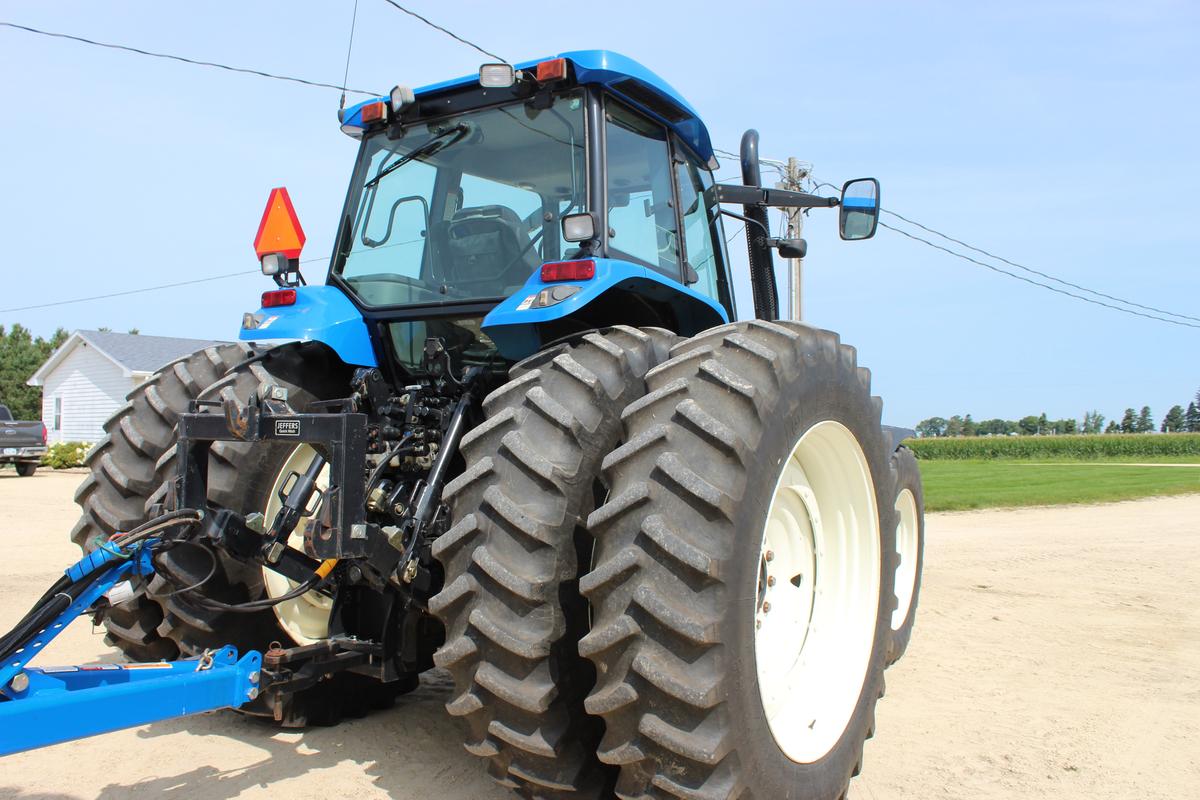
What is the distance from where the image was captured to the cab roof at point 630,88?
11.8ft

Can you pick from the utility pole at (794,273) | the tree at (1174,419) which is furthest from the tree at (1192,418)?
the utility pole at (794,273)

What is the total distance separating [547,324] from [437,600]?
1.15m

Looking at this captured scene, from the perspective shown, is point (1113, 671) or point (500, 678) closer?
point (500, 678)

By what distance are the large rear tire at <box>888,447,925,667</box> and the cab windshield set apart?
117 inches

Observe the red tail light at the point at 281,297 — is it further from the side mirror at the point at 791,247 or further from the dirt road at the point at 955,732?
the side mirror at the point at 791,247

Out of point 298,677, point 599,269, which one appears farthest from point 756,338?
point 298,677

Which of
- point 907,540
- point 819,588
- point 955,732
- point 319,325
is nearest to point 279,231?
point 319,325

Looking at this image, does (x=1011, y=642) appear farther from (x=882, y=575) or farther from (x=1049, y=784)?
(x=882, y=575)

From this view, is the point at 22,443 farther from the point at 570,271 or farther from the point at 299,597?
the point at 570,271

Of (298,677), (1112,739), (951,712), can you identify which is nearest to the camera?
(298,677)

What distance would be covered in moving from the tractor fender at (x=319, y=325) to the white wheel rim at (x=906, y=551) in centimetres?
351

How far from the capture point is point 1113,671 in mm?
5258

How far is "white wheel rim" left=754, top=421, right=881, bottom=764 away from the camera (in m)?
3.31

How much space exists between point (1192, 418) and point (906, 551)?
112m
